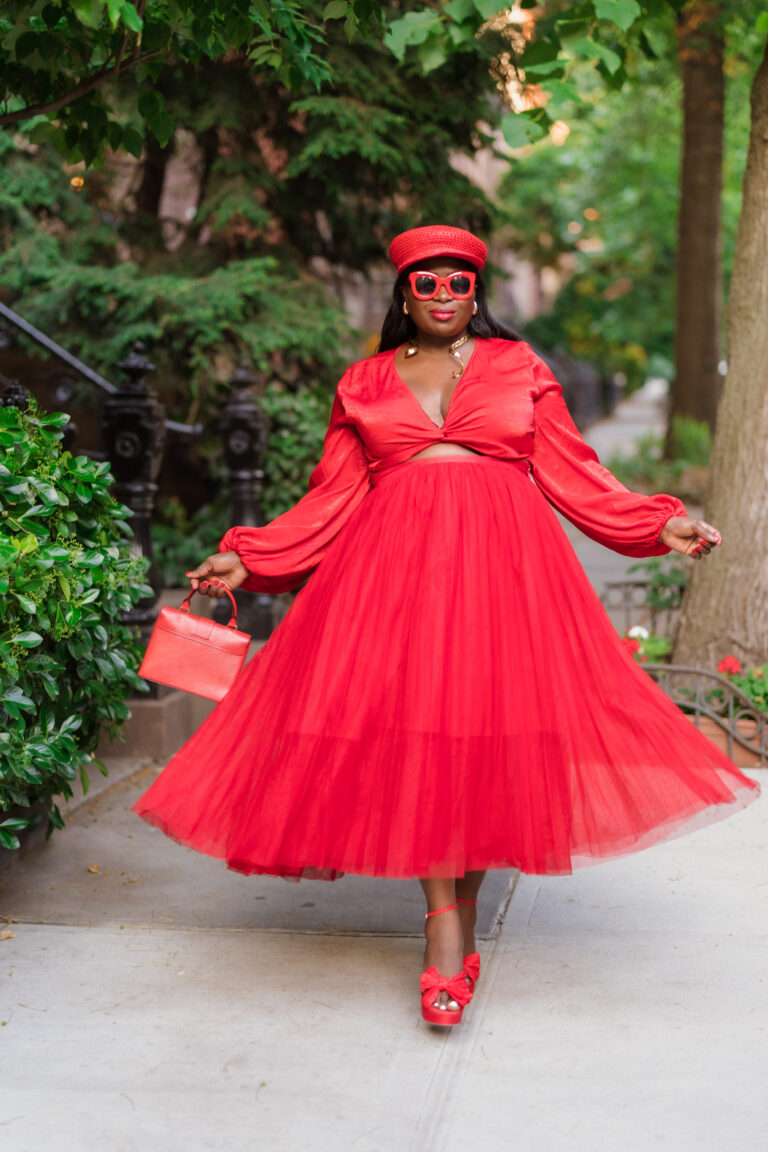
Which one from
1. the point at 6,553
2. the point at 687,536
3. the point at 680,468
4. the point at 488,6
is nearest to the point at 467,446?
the point at 687,536

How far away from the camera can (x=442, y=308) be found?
134 inches

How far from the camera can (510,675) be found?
10.4ft

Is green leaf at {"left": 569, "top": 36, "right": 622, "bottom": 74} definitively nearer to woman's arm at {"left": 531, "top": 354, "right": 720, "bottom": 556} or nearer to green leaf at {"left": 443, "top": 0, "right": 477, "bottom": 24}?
green leaf at {"left": 443, "top": 0, "right": 477, "bottom": 24}

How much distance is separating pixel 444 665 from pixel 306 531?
0.66 metres

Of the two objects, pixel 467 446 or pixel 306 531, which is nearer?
pixel 467 446

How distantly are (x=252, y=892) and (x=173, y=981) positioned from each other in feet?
2.55

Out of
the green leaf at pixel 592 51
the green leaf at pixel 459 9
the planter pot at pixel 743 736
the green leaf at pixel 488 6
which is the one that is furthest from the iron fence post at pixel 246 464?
the green leaf at pixel 488 6

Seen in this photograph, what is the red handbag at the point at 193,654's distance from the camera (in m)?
3.50

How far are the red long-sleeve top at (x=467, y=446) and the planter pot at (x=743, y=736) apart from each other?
2.33 metres

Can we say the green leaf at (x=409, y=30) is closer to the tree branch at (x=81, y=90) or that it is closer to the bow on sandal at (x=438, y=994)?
the tree branch at (x=81, y=90)

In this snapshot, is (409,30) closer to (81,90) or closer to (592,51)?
(592,51)

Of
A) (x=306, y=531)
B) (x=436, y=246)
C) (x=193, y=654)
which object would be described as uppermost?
(x=436, y=246)

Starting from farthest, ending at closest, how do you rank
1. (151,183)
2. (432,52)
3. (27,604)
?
(151,183) < (432,52) < (27,604)

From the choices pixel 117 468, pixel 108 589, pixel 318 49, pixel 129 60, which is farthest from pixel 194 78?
pixel 108 589
